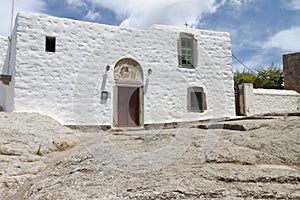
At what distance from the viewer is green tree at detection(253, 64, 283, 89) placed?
70.3 ft

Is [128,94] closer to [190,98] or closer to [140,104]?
[140,104]

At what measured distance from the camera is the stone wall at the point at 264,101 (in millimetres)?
13750

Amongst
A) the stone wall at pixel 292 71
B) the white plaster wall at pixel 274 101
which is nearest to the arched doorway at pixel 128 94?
the white plaster wall at pixel 274 101

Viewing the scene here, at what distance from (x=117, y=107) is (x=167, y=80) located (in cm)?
249

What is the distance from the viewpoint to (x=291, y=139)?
182 inches

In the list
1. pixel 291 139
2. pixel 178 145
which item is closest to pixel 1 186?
pixel 178 145

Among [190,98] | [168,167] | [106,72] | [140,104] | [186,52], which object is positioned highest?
[186,52]

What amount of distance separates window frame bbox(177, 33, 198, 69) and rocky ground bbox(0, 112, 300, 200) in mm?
6750

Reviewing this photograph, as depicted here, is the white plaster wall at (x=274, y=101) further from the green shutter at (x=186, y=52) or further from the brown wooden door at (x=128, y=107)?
the brown wooden door at (x=128, y=107)

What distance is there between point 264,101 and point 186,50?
500 centimetres

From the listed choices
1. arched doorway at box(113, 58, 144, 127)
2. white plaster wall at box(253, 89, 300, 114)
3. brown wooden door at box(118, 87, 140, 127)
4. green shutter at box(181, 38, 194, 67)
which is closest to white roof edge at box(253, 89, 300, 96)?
white plaster wall at box(253, 89, 300, 114)

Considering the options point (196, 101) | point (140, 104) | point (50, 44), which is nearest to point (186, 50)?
point (196, 101)

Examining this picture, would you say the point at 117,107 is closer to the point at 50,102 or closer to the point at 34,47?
the point at 50,102

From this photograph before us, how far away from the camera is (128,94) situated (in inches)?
448
